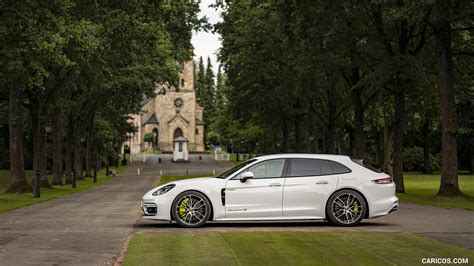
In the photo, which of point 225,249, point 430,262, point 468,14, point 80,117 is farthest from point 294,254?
point 80,117

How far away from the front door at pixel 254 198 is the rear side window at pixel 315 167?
433mm

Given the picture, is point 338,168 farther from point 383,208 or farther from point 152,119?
point 152,119

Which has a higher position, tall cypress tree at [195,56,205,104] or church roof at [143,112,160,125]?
tall cypress tree at [195,56,205,104]

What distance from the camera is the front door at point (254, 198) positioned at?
1509 centimetres

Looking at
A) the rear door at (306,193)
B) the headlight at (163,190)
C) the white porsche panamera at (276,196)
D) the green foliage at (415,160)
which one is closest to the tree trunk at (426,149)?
the green foliage at (415,160)

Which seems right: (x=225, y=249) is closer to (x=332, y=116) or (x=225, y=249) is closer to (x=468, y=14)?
(x=468, y=14)

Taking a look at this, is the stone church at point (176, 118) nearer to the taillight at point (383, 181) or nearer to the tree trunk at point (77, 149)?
the tree trunk at point (77, 149)

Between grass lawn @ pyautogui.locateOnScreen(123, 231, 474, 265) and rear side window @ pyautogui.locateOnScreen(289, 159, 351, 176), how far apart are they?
2219 millimetres

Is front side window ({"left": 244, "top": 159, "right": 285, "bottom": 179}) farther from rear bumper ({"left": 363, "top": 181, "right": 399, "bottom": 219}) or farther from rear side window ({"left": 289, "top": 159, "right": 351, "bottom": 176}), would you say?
rear bumper ({"left": 363, "top": 181, "right": 399, "bottom": 219})

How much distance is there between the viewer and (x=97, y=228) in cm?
1514

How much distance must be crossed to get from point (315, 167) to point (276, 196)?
3.56 feet

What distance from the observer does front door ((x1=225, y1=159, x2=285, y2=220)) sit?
15.1 m

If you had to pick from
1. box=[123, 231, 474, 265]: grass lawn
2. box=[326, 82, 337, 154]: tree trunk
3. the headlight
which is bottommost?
box=[123, 231, 474, 265]: grass lawn

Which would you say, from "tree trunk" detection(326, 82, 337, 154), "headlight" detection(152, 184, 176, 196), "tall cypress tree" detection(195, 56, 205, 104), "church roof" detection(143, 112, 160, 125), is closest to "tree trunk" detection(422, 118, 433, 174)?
"tree trunk" detection(326, 82, 337, 154)
